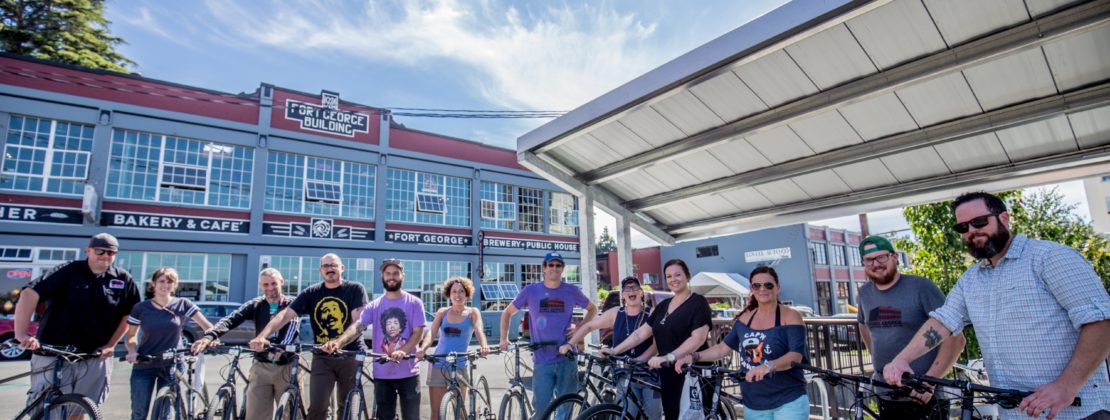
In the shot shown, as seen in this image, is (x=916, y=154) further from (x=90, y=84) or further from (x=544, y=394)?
(x=90, y=84)

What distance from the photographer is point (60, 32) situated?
28016mm

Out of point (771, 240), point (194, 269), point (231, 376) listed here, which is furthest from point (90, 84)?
point (771, 240)

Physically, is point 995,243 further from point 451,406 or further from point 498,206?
point 498,206

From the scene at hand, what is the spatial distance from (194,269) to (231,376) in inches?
658

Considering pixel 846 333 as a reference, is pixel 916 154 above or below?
above

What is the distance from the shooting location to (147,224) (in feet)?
59.9

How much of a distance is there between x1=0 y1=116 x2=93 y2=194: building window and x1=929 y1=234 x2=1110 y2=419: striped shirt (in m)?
23.0

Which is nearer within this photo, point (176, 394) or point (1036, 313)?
point (1036, 313)

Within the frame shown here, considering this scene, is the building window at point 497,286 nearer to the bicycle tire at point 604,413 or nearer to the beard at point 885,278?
the bicycle tire at point 604,413

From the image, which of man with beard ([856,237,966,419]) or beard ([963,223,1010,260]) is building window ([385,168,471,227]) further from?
beard ([963,223,1010,260])

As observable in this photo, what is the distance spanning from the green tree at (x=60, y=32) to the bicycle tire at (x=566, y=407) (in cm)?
3196

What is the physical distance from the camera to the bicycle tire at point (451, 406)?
207 inches

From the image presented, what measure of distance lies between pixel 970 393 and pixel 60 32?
1535 inches

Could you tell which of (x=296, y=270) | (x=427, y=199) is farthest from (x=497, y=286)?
(x=296, y=270)
